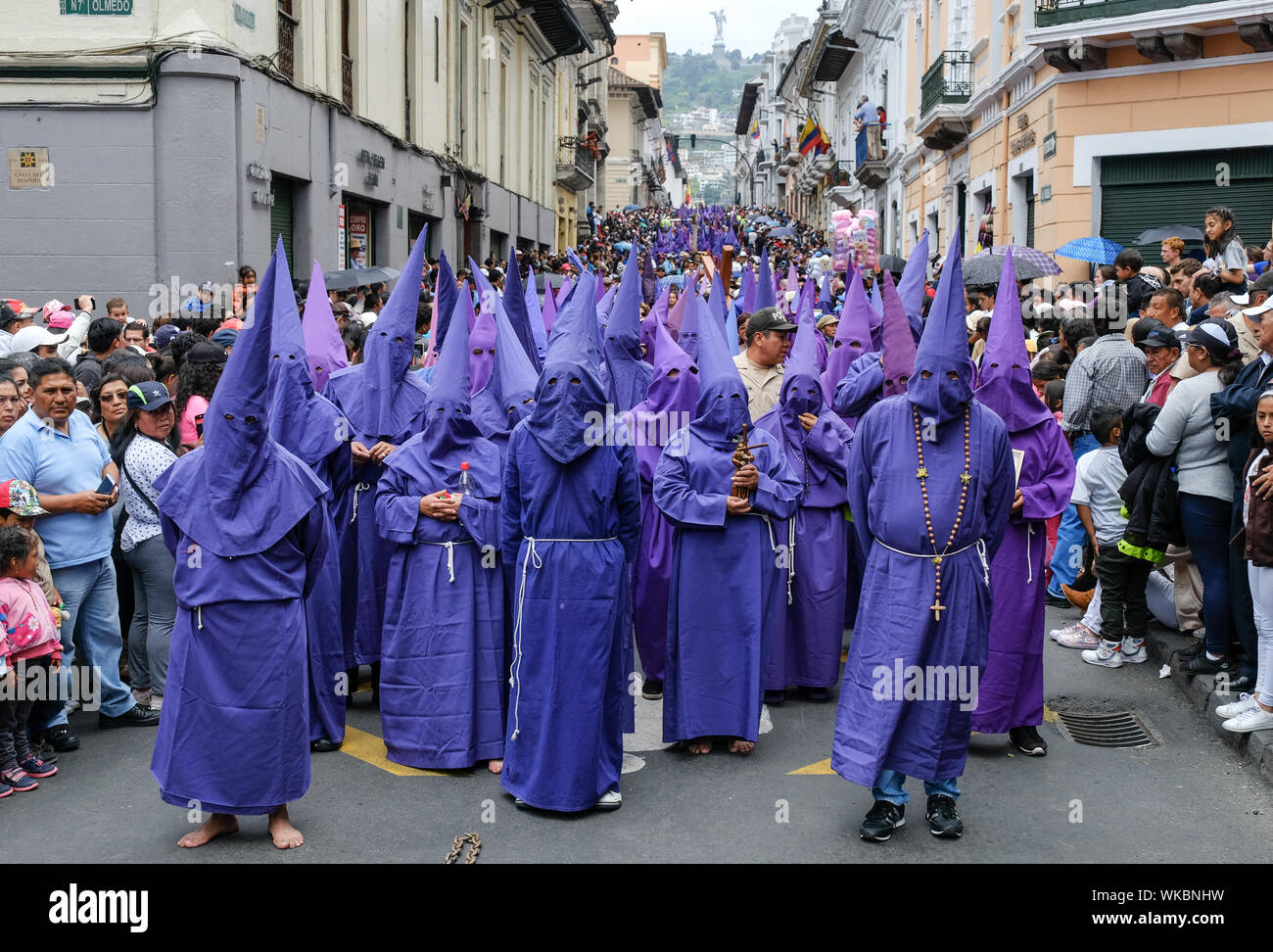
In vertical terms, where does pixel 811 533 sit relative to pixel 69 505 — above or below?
below

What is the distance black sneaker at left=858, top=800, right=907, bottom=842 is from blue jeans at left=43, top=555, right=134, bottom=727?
385cm

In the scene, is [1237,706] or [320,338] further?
[320,338]

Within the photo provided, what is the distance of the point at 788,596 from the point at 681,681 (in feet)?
3.93

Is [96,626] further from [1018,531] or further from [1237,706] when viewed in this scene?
[1237,706]

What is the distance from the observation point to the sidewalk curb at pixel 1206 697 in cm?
600

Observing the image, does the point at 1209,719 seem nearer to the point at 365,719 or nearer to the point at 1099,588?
the point at 1099,588

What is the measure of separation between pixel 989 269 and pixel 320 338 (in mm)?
8386

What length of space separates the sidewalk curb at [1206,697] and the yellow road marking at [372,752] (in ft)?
12.4

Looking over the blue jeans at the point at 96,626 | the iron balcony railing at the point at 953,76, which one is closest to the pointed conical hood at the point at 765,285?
the blue jeans at the point at 96,626

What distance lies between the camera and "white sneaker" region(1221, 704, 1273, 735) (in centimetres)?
625

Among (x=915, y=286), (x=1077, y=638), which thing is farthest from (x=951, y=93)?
(x=1077, y=638)

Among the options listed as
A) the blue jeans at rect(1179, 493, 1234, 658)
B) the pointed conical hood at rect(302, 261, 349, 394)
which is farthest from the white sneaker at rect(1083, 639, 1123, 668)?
the pointed conical hood at rect(302, 261, 349, 394)

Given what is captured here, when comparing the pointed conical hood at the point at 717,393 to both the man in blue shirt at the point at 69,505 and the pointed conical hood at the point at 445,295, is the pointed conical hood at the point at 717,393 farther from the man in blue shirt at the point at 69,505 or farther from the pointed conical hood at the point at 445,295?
the man in blue shirt at the point at 69,505

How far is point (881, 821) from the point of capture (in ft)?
17.1
